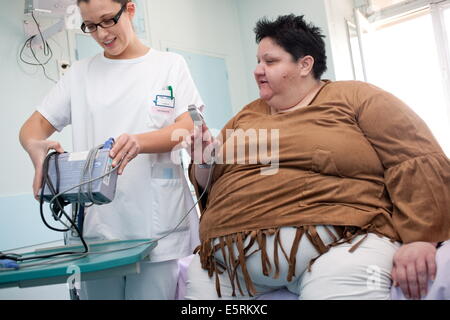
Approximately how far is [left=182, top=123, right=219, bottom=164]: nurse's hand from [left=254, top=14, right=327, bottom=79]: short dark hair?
0.44m

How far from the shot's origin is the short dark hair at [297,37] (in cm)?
140

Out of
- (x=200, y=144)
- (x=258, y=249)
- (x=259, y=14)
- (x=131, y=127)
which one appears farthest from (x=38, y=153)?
(x=259, y=14)

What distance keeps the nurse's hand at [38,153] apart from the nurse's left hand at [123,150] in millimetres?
177

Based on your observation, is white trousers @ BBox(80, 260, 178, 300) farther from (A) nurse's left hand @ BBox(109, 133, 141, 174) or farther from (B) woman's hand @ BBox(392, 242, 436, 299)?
(B) woman's hand @ BBox(392, 242, 436, 299)

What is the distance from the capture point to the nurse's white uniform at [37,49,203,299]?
127 centimetres

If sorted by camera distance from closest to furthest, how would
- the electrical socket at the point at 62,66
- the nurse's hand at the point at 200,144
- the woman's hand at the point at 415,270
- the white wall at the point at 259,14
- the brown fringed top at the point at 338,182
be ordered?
the woman's hand at the point at 415,270 → the brown fringed top at the point at 338,182 → the nurse's hand at the point at 200,144 → the electrical socket at the point at 62,66 → the white wall at the point at 259,14

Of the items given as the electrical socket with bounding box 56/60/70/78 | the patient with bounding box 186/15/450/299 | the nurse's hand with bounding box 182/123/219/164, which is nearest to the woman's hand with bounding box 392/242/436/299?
the patient with bounding box 186/15/450/299

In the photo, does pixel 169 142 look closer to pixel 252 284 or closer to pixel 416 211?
pixel 252 284

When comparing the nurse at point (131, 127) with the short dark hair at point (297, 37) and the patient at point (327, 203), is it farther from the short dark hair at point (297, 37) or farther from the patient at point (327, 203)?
the short dark hair at point (297, 37)

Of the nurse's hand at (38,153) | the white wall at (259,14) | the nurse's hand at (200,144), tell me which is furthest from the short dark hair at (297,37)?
the white wall at (259,14)

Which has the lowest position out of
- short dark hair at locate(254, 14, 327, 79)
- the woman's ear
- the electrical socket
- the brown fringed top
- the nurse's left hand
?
the brown fringed top

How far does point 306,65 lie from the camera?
4.65 ft

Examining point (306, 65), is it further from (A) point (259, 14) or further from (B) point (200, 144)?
(A) point (259, 14)
